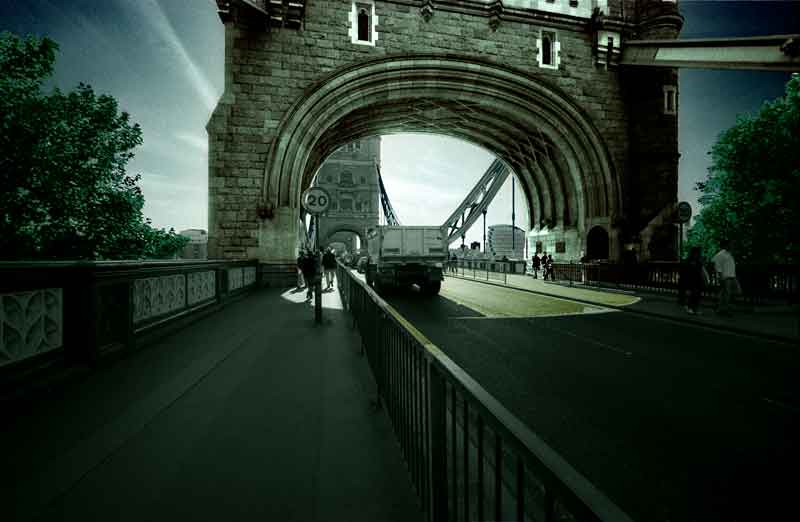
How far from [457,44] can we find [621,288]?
12.5 meters

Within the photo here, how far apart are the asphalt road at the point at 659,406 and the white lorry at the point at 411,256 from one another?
565 centimetres

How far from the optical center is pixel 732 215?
2084cm

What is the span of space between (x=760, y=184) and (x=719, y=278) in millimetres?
16476

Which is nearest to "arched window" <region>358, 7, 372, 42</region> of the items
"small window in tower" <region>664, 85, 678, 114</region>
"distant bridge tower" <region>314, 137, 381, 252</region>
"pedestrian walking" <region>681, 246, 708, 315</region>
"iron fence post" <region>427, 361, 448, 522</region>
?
"small window in tower" <region>664, 85, 678, 114</region>

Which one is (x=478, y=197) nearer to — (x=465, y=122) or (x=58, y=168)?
(x=465, y=122)

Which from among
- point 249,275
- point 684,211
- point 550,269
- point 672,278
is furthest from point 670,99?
point 249,275

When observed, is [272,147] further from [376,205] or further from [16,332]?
[376,205]

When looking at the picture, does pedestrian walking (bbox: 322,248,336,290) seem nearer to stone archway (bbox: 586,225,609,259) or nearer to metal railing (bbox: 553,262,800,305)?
metal railing (bbox: 553,262,800,305)

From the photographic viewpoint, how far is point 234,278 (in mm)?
11680

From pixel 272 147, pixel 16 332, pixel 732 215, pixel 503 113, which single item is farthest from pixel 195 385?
pixel 732 215

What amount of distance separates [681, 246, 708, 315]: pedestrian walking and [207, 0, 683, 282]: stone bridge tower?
32.7 ft

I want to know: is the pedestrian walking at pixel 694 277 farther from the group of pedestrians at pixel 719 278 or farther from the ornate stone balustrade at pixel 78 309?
the ornate stone balustrade at pixel 78 309

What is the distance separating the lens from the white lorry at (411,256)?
42.4 feet

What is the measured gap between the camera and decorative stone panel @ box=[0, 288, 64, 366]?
10.5ft
